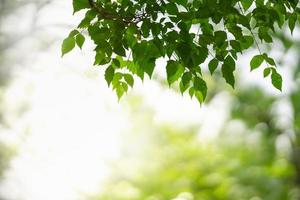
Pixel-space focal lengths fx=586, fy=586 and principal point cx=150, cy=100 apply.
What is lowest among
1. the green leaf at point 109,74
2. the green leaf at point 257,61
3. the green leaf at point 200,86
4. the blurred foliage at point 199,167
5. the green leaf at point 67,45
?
the green leaf at point 200,86

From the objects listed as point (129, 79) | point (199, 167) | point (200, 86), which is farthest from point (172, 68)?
point (199, 167)

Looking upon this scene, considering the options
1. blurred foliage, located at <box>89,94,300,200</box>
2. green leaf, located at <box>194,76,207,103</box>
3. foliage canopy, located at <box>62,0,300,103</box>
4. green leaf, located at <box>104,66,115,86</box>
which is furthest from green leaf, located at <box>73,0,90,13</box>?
blurred foliage, located at <box>89,94,300,200</box>

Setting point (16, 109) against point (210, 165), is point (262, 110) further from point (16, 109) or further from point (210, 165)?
point (16, 109)

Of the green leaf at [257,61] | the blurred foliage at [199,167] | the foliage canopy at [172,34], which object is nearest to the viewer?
the foliage canopy at [172,34]

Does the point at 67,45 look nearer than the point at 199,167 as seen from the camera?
Yes

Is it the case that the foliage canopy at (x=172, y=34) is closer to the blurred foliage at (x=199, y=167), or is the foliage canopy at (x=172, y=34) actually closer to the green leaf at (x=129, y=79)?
the green leaf at (x=129, y=79)

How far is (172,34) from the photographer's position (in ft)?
7.11

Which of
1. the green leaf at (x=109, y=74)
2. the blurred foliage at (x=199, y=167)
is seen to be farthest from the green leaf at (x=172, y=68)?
the blurred foliage at (x=199, y=167)

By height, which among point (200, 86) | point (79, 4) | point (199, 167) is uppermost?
point (199, 167)

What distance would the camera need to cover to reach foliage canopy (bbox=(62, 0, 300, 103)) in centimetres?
216

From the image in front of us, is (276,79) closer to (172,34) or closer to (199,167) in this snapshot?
(172,34)

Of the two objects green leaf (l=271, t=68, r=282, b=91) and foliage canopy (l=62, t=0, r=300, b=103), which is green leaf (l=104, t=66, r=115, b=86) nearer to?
foliage canopy (l=62, t=0, r=300, b=103)

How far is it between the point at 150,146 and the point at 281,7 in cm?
996

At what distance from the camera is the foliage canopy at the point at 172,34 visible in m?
2.16
